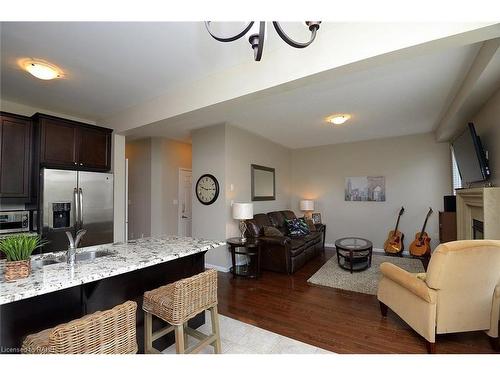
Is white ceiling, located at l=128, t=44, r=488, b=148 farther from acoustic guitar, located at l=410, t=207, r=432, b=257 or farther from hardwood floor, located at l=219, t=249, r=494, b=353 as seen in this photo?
hardwood floor, located at l=219, t=249, r=494, b=353

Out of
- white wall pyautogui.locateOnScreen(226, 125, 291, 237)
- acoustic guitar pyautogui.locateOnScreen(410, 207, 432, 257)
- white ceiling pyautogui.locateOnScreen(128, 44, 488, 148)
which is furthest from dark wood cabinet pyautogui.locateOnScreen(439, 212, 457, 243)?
white wall pyautogui.locateOnScreen(226, 125, 291, 237)

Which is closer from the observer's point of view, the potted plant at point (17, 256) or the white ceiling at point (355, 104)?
the potted plant at point (17, 256)

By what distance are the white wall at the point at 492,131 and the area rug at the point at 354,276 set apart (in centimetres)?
197

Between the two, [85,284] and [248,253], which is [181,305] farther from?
[248,253]

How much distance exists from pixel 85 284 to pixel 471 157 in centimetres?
452

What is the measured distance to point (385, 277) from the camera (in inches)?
98.4

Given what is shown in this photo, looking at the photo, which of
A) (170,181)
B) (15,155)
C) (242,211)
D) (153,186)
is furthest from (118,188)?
(242,211)

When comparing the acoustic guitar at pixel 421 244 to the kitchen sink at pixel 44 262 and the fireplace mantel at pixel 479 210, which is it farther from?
the kitchen sink at pixel 44 262

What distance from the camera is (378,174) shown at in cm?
566

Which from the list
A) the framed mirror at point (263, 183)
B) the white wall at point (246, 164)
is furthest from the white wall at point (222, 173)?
the framed mirror at point (263, 183)

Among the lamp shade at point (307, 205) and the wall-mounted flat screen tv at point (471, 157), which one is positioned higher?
the wall-mounted flat screen tv at point (471, 157)

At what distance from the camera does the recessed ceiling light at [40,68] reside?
2.31 m

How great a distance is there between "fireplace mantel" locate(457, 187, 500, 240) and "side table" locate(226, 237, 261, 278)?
2.83 meters
